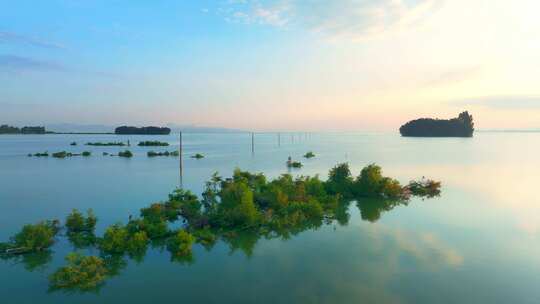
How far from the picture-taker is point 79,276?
13.0 m

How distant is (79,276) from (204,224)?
8.14 m

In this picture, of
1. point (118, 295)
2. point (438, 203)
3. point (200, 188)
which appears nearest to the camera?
point (118, 295)

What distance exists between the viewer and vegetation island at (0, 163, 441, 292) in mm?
15323

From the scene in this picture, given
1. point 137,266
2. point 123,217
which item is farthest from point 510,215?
point 123,217

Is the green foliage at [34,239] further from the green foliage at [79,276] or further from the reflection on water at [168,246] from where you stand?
the green foliage at [79,276]

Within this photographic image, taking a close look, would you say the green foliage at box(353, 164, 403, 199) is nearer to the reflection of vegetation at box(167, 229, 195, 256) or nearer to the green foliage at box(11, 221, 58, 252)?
the reflection of vegetation at box(167, 229, 195, 256)

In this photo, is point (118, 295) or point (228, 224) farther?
point (228, 224)

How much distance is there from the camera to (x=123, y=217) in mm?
23234

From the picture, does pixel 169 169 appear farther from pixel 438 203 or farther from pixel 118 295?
pixel 118 295

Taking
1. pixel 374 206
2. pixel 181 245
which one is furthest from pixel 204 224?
pixel 374 206

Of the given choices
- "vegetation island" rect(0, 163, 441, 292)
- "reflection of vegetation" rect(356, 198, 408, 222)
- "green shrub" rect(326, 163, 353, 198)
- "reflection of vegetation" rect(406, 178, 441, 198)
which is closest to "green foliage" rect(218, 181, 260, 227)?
"vegetation island" rect(0, 163, 441, 292)

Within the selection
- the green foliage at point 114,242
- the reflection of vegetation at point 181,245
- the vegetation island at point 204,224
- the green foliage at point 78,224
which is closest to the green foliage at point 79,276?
the vegetation island at point 204,224

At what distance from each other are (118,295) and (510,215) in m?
24.6

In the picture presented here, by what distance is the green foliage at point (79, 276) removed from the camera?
42.3 ft
